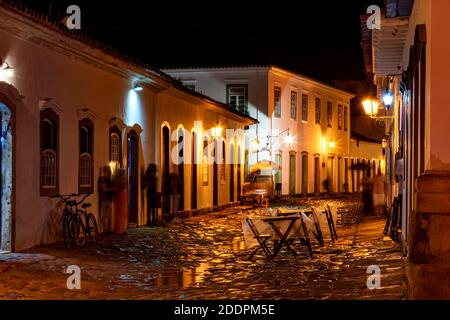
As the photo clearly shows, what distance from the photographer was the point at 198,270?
11.8 meters

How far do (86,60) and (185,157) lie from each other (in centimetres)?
835

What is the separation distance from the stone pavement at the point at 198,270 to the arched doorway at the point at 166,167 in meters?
4.93

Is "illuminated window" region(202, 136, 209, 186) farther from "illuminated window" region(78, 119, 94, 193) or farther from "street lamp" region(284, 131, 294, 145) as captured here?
"street lamp" region(284, 131, 294, 145)

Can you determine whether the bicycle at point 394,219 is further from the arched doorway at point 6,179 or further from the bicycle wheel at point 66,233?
the arched doorway at point 6,179

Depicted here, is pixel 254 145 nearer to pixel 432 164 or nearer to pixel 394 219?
pixel 394 219

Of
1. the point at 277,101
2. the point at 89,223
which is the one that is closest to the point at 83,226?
the point at 89,223

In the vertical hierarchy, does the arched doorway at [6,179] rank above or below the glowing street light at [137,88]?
below

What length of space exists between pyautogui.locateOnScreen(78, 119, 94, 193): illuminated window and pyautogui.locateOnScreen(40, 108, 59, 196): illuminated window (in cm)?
121

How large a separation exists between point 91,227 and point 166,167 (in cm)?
671

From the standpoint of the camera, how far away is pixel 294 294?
9.19 meters

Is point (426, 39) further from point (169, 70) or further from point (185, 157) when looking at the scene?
point (169, 70)

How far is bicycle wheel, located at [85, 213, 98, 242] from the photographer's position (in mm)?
14641

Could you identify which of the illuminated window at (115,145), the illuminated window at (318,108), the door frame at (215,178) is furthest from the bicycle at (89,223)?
the illuminated window at (318,108)

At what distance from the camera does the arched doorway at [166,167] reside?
21.6 m
